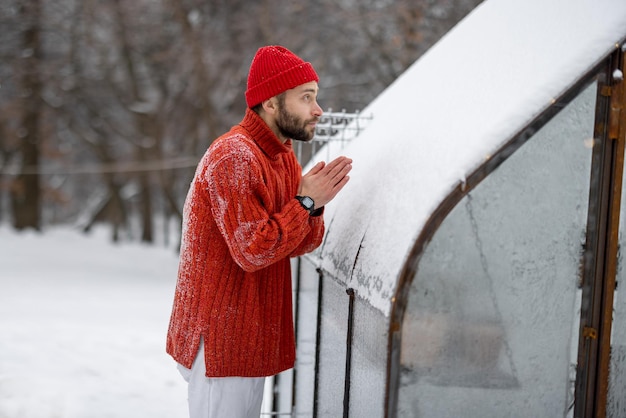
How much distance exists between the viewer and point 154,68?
62.6 feet

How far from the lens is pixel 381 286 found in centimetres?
209

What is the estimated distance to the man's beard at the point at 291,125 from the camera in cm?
253

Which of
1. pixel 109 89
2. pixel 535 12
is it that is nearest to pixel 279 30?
pixel 109 89

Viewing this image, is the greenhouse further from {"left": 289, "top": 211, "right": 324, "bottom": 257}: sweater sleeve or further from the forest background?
the forest background

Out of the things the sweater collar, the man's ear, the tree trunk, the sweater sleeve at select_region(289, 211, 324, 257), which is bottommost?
the sweater sleeve at select_region(289, 211, 324, 257)

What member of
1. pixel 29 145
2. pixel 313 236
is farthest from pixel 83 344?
pixel 29 145

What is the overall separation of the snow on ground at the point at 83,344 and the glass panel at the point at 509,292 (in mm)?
3238

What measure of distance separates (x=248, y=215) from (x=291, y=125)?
1.49ft

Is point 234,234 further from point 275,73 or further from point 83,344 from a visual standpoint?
point 83,344

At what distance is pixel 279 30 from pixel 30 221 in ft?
30.3

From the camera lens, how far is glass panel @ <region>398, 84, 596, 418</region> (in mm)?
2055

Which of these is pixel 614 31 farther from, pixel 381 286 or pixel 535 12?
pixel 381 286

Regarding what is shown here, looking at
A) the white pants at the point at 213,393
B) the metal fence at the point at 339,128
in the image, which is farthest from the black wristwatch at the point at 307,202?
the metal fence at the point at 339,128

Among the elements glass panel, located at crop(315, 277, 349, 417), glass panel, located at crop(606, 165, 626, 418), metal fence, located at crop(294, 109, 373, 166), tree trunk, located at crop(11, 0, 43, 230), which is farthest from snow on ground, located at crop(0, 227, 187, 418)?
tree trunk, located at crop(11, 0, 43, 230)
